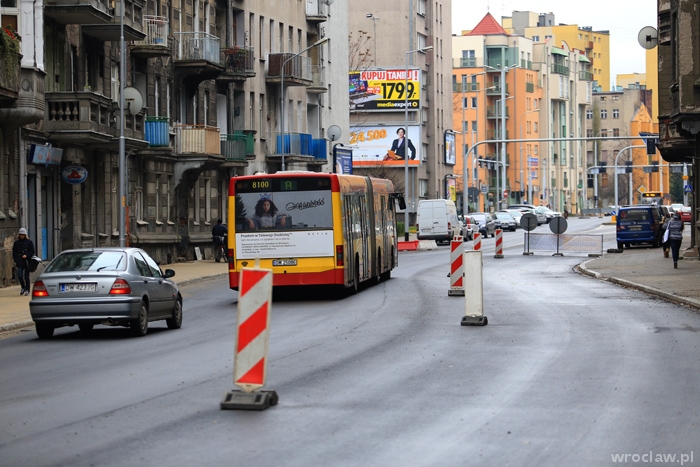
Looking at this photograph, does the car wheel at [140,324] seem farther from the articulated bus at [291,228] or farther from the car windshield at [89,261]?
the articulated bus at [291,228]

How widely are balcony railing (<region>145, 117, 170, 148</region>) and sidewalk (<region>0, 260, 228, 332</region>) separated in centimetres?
445

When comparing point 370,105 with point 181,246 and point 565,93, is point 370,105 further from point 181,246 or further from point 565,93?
point 565,93

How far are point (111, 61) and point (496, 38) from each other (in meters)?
111

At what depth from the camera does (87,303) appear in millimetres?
19234

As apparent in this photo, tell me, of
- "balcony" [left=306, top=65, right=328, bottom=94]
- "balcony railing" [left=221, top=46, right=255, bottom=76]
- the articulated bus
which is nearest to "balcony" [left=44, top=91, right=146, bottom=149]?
the articulated bus

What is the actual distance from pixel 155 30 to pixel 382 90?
5569 centimetres

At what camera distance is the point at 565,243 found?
5556cm

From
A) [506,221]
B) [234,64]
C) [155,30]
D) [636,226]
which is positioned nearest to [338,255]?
[155,30]

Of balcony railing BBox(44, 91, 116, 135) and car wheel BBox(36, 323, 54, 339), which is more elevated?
balcony railing BBox(44, 91, 116, 135)

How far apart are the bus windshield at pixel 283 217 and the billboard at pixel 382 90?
238 feet

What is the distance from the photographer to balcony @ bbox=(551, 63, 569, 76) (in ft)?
529

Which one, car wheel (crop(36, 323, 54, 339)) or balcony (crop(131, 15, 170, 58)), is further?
balcony (crop(131, 15, 170, 58))

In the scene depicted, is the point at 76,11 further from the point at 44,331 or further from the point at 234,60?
the point at 44,331

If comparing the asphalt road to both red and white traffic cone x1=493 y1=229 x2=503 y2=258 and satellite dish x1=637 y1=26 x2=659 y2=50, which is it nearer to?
red and white traffic cone x1=493 y1=229 x2=503 y2=258
